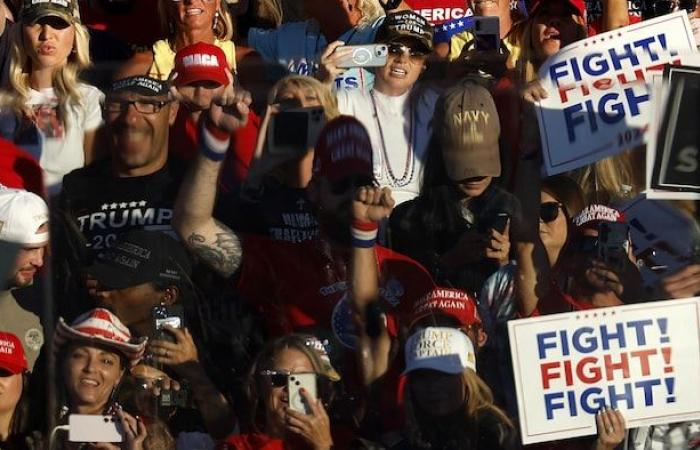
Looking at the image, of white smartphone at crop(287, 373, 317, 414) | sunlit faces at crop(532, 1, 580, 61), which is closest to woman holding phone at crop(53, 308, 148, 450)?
white smartphone at crop(287, 373, 317, 414)

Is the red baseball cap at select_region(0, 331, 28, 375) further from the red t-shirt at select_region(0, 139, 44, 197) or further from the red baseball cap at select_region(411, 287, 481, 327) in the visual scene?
the red baseball cap at select_region(411, 287, 481, 327)

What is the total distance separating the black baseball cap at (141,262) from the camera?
4.79 meters

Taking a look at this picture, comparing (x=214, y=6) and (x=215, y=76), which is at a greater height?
(x=214, y=6)

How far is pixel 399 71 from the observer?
16.1 feet

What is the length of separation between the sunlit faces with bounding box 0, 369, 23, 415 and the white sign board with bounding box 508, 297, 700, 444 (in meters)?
1.50

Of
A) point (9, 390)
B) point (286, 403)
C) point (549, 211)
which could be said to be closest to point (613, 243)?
point (549, 211)

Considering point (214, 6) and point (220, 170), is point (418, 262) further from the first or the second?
point (214, 6)

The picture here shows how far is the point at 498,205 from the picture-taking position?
4.80 metres

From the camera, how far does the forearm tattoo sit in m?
4.78

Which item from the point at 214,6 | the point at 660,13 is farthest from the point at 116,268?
the point at 660,13

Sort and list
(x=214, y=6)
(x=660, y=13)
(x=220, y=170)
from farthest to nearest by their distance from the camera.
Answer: (x=660, y=13) < (x=214, y=6) < (x=220, y=170)

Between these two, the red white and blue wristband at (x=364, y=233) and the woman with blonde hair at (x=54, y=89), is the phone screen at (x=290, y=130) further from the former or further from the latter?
the woman with blonde hair at (x=54, y=89)

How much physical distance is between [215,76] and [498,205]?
0.96 metres

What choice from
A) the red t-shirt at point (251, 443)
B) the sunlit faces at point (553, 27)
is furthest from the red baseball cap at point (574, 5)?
the red t-shirt at point (251, 443)
